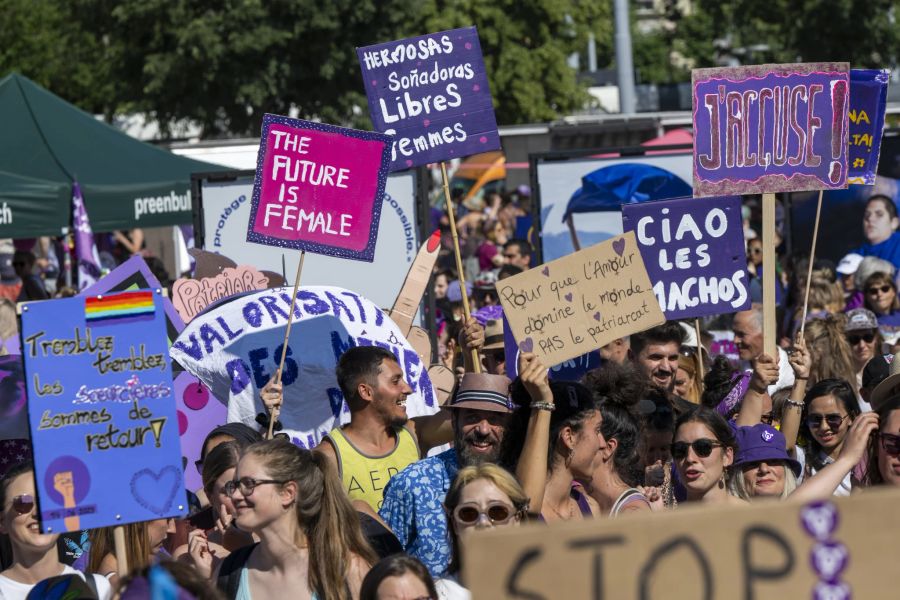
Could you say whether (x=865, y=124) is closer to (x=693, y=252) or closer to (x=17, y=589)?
(x=693, y=252)

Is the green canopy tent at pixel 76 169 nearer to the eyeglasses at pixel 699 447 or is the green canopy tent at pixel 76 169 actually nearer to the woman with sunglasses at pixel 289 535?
the eyeglasses at pixel 699 447

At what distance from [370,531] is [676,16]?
161 ft

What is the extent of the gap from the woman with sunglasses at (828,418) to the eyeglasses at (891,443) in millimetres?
1474

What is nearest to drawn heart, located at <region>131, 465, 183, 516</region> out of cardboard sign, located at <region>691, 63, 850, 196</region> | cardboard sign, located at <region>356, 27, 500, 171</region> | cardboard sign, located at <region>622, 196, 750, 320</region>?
cardboard sign, located at <region>691, 63, 850, 196</region>

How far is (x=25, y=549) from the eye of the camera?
182 inches

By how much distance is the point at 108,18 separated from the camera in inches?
1347

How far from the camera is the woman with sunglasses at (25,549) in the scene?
454cm

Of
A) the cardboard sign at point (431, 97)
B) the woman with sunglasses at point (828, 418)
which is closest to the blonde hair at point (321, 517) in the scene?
the woman with sunglasses at point (828, 418)

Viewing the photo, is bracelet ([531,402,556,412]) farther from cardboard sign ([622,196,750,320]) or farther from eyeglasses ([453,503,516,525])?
cardboard sign ([622,196,750,320])

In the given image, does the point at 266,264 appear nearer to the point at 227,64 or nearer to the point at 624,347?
the point at 624,347

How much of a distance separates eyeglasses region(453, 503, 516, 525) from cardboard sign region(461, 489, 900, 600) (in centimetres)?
148

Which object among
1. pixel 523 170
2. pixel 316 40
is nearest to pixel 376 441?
pixel 523 170

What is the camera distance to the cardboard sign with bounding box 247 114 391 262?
6.97m

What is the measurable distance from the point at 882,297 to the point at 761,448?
433 centimetres
